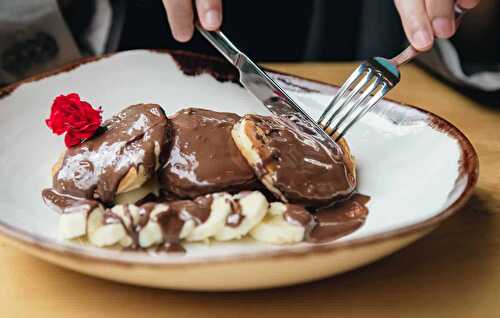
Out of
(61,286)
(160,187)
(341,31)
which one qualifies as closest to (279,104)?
(160,187)

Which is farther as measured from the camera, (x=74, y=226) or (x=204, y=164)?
(x=204, y=164)

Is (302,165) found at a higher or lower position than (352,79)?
lower

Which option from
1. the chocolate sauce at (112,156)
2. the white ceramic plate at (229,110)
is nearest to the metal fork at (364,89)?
the white ceramic plate at (229,110)

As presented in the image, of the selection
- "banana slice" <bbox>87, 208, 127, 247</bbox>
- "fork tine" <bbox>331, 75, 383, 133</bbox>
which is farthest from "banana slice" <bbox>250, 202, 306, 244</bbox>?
"fork tine" <bbox>331, 75, 383, 133</bbox>

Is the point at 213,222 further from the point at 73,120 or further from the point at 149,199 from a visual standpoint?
the point at 73,120

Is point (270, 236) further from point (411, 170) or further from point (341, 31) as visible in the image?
point (341, 31)

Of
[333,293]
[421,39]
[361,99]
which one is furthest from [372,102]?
[333,293]
